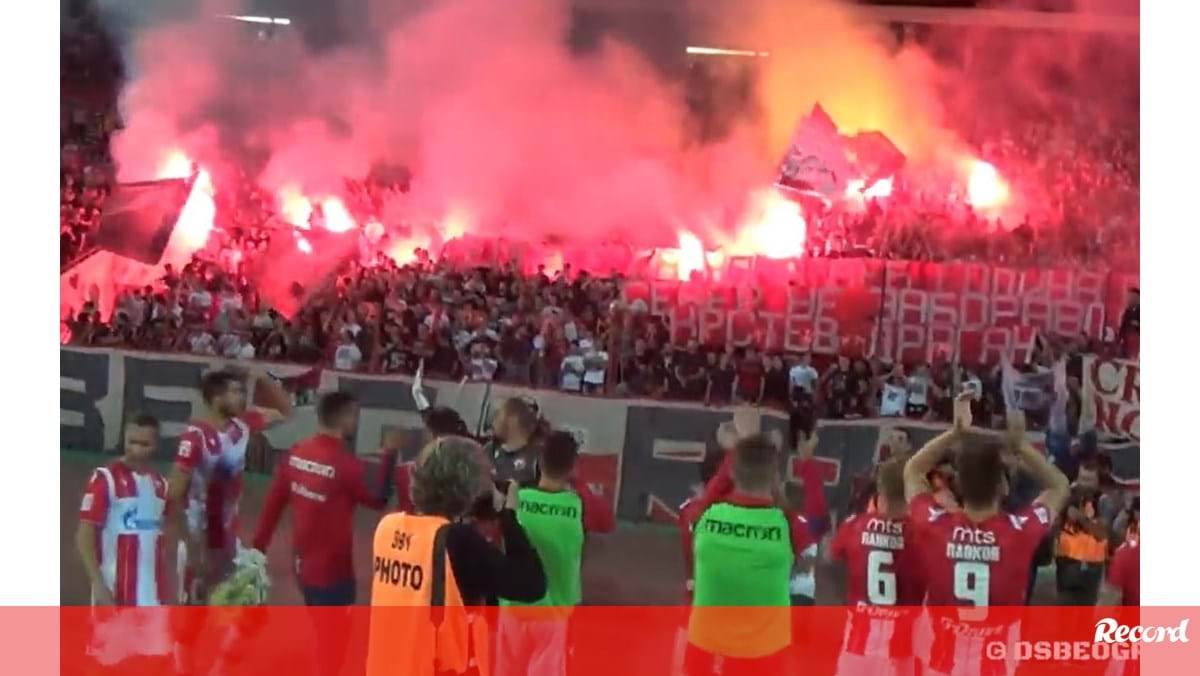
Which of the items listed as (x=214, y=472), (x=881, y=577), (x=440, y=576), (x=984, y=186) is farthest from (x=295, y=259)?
(x=984, y=186)

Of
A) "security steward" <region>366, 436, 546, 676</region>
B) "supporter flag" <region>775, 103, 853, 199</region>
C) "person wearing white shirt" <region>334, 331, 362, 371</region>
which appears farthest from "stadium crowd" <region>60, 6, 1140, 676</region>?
"security steward" <region>366, 436, 546, 676</region>

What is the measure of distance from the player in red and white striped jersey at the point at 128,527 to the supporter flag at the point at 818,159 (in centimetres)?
175

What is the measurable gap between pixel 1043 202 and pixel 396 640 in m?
1.93

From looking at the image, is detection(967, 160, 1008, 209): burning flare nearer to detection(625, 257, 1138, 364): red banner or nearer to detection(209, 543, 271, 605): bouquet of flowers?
detection(625, 257, 1138, 364): red banner

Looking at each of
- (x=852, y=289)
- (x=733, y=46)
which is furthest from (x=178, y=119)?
(x=852, y=289)

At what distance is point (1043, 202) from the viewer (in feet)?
10.1

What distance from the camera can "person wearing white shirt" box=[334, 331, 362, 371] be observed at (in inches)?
118

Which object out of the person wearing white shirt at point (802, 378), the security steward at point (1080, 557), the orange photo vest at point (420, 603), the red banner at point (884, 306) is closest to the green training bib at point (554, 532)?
the orange photo vest at point (420, 603)

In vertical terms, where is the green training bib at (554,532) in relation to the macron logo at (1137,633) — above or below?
above

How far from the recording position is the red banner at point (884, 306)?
119 inches

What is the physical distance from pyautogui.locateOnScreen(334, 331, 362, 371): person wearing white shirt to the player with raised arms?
1394 mm

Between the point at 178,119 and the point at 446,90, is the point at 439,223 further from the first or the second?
the point at 178,119

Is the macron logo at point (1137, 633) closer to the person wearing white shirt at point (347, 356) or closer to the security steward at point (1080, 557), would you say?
the security steward at point (1080, 557)

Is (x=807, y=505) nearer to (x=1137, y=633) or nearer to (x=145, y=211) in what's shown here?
(x=1137, y=633)
